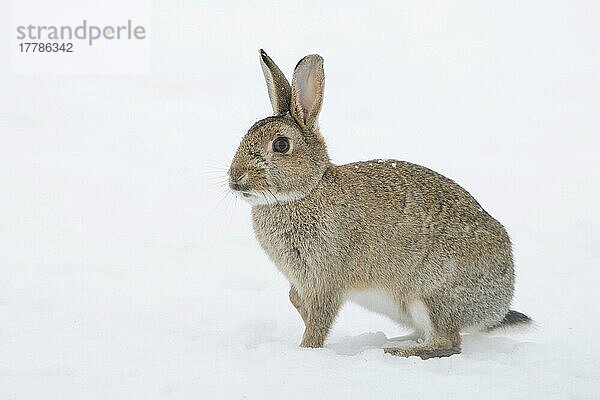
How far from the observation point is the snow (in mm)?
4496

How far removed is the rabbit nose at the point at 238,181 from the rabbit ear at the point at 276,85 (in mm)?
540

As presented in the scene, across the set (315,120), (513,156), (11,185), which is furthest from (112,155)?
(315,120)

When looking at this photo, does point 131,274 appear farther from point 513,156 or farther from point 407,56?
point 407,56

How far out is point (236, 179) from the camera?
4789 mm

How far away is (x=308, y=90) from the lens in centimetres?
509

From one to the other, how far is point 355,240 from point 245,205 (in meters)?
4.49

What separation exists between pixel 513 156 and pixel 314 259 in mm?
5320

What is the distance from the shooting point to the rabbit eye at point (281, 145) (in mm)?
4953

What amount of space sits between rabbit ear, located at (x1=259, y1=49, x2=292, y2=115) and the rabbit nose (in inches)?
21.2

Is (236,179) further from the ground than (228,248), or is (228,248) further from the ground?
(236,179)

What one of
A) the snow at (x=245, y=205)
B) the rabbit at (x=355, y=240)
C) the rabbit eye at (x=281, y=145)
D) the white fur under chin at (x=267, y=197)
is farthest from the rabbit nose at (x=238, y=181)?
the snow at (x=245, y=205)
